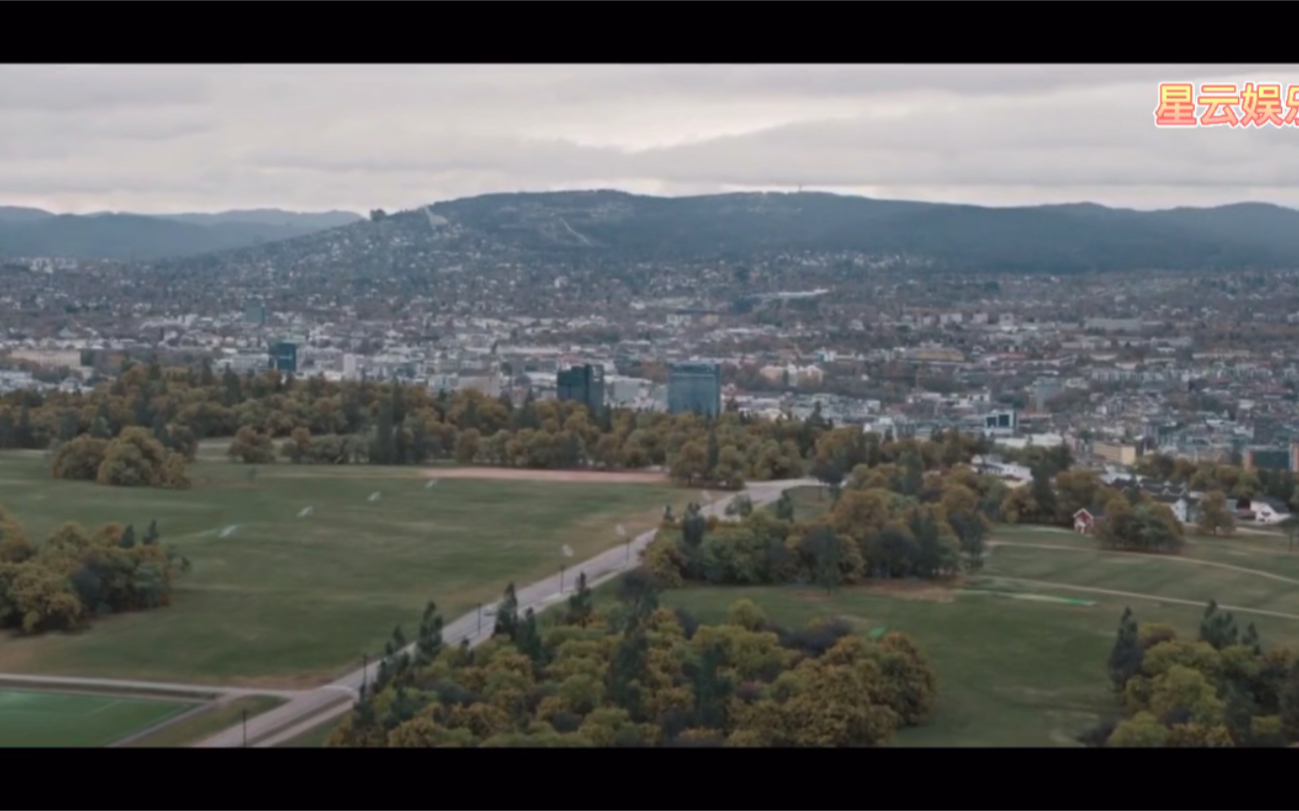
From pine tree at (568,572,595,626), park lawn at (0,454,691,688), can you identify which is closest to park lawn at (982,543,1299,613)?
park lawn at (0,454,691,688)

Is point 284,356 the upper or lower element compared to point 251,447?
upper

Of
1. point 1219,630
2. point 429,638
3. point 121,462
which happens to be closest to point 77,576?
point 429,638

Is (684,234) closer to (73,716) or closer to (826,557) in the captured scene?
(826,557)

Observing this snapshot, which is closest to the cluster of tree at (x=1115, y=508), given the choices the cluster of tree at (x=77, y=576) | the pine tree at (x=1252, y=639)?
the pine tree at (x=1252, y=639)

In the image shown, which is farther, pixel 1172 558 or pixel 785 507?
pixel 785 507

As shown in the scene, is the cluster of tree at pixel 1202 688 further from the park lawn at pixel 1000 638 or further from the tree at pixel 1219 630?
the park lawn at pixel 1000 638

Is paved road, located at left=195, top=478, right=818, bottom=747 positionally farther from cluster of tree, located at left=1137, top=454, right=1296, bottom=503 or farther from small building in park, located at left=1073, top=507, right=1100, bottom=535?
cluster of tree, located at left=1137, top=454, right=1296, bottom=503
